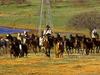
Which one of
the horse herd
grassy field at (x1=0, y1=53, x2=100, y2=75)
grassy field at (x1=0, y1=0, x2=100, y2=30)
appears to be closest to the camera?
grassy field at (x1=0, y1=53, x2=100, y2=75)

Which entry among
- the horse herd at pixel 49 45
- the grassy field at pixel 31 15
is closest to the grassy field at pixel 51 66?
the horse herd at pixel 49 45

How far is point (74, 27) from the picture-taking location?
87.5 m

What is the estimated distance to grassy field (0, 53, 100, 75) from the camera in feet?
114

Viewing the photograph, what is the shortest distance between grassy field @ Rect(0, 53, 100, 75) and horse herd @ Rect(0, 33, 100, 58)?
3.27ft

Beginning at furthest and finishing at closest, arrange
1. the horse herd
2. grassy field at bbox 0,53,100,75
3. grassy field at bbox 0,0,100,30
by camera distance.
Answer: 1. grassy field at bbox 0,0,100,30
2. the horse herd
3. grassy field at bbox 0,53,100,75

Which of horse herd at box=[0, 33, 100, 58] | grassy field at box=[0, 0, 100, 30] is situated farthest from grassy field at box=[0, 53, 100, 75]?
grassy field at box=[0, 0, 100, 30]

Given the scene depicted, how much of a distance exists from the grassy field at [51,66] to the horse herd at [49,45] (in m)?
1.00

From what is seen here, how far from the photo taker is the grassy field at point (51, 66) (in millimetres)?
34859

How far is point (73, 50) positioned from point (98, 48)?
8.01 ft

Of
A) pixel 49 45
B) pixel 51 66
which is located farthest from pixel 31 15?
pixel 51 66

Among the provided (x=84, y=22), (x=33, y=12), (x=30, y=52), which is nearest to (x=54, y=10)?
(x=33, y=12)

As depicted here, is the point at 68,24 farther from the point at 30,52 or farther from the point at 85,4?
the point at 30,52

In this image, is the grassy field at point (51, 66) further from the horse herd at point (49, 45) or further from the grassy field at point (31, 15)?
the grassy field at point (31, 15)

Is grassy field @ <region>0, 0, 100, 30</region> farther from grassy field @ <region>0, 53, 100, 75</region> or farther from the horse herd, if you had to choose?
grassy field @ <region>0, 53, 100, 75</region>
